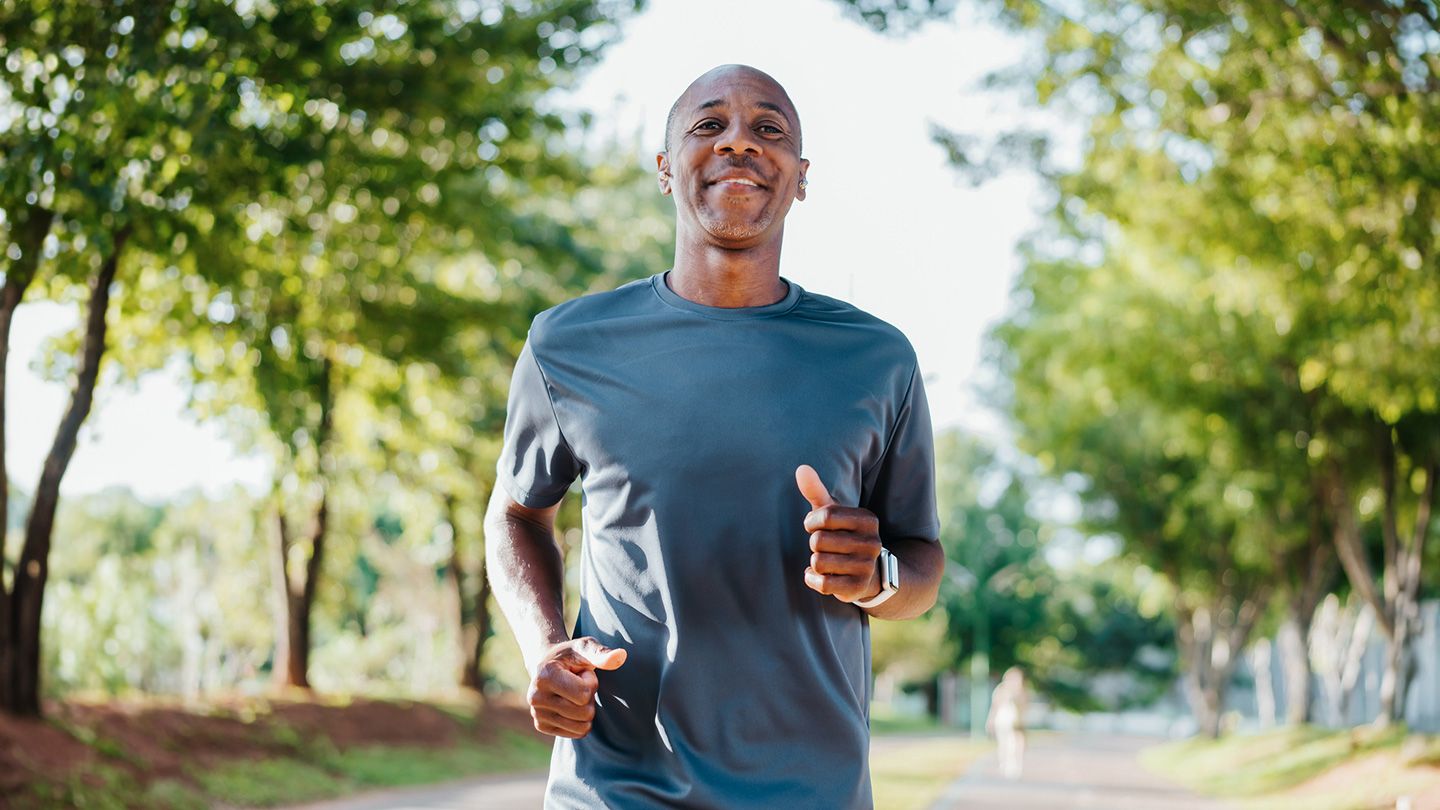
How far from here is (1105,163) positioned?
16.4 m

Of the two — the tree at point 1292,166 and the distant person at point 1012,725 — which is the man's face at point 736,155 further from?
the distant person at point 1012,725

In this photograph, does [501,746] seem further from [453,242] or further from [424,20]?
[424,20]

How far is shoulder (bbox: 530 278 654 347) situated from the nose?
0.25 meters

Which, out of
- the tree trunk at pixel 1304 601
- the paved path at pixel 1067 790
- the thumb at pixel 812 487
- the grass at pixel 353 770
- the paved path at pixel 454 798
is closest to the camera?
the thumb at pixel 812 487

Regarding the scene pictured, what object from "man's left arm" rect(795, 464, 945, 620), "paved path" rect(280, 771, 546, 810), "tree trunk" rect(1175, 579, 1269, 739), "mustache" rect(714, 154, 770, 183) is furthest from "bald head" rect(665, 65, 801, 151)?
"tree trunk" rect(1175, 579, 1269, 739)

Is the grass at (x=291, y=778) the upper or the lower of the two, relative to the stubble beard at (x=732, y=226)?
lower

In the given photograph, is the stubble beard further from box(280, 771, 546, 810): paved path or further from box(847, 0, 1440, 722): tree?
box(280, 771, 546, 810): paved path

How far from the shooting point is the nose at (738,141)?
2387 mm

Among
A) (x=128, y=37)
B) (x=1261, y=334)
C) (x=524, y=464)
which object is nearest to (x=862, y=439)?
(x=524, y=464)

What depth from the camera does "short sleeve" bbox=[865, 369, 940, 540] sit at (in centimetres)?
245

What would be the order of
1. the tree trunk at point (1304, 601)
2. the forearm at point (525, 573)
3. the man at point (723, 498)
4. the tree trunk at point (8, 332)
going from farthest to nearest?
1. the tree trunk at point (1304, 601)
2. the tree trunk at point (8, 332)
3. the forearm at point (525, 573)
4. the man at point (723, 498)

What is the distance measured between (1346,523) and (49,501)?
19.0 m

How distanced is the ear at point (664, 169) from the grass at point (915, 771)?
8.57m

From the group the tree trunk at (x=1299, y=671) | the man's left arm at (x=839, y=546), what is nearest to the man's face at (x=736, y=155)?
the man's left arm at (x=839, y=546)
